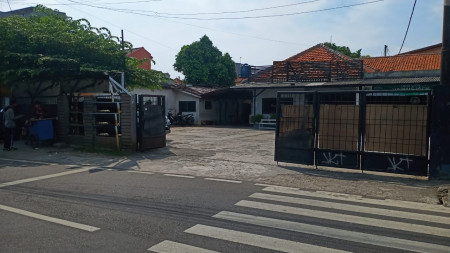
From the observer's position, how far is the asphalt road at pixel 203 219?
4.43m

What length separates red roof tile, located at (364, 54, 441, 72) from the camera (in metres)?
25.8

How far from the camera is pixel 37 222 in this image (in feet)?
17.3

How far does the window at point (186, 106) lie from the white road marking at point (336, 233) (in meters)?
24.4

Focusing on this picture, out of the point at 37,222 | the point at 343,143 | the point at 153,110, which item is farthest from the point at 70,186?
the point at 343,143

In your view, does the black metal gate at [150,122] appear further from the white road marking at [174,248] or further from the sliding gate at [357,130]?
the white road marking at [174,248]

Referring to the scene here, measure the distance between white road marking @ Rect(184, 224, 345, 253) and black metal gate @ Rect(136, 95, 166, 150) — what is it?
27.4 feet

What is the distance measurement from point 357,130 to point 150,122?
7422 millimetres

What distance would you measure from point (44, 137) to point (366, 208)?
12447 mm

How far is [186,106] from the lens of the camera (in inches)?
1187

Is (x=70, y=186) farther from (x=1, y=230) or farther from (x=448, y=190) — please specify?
(x=448, y=190)

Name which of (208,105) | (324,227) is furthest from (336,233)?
(208,105)

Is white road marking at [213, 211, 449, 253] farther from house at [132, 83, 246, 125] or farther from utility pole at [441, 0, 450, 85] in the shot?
house at [132, 83, 246, 125]

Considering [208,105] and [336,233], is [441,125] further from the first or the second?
[208,105]

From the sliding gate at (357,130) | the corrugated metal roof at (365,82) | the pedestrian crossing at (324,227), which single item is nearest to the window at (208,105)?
the corrugated metal roof at (365,82)
